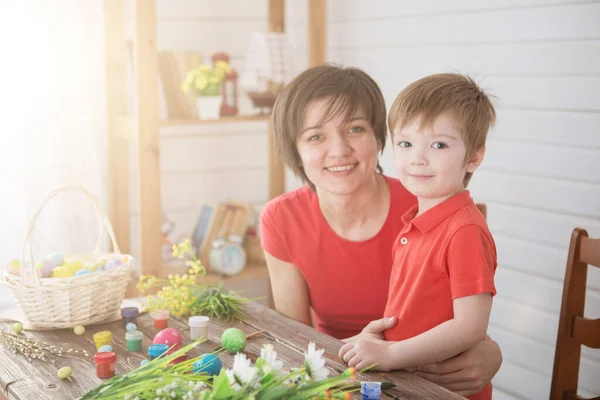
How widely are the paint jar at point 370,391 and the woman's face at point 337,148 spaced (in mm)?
801

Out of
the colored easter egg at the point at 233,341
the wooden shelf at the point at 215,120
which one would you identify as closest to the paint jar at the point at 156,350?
the colored easter egg at the point at 233,341

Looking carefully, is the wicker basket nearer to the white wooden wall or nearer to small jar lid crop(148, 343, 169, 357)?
small jar lid crop(148, 343, 169, 357)

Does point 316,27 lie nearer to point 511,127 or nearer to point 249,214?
point 249,214

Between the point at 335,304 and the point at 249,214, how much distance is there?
4.76ft

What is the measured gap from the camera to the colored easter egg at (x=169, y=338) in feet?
5.82

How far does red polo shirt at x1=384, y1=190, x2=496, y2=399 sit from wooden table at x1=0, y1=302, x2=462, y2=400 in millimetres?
175

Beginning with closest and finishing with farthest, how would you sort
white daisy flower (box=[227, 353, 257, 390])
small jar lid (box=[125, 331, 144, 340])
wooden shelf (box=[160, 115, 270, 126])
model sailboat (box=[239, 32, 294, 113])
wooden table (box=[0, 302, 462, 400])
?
white daisy flower (box=[227, 353, 257, 390])
wooden table (box=[0, 302, 462, 400])
small jar lid (box=[125, 331, 144, 340])
wooden shelf (box=[160, 115, 270, 126])
model sailboat (box=[239, 32, 294, 113])

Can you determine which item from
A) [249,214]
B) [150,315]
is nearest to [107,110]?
[249,214]

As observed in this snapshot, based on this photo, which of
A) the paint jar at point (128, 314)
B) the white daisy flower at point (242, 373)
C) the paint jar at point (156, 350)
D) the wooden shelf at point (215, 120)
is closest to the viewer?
the white daisy flower at point (242, 373)

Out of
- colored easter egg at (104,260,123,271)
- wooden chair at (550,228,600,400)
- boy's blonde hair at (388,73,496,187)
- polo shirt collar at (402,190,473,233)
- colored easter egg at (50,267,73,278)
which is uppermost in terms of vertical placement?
boy's blonde hair at (388,73,496,187)

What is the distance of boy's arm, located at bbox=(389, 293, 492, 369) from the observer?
1596 millimetres

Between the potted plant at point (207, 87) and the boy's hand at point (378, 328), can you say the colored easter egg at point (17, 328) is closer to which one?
the boy's hand at point (378, 328)

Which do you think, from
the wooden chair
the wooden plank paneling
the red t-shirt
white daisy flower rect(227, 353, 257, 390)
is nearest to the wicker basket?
the red t-shirt

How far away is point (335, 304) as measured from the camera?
2.24 metres
